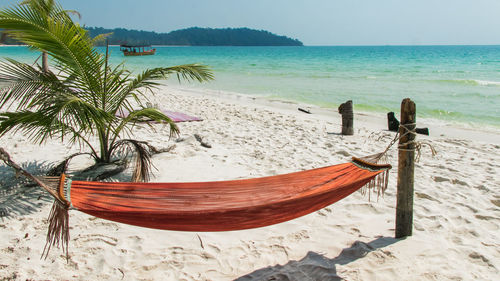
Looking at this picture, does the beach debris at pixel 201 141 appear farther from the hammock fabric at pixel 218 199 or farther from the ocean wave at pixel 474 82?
the ocean wave at pixel 474 82

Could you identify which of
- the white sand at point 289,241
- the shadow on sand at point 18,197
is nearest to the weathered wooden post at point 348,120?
the white sand at point 289,241

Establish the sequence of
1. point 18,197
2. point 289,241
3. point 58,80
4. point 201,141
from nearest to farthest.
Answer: point 289,241, point 18,197, point 58,80, point 201,141

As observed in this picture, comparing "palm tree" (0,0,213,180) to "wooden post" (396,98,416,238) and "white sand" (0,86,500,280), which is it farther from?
"wooden post" (396,98,416,238)

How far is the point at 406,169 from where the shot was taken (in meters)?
2.22

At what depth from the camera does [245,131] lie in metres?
5.46

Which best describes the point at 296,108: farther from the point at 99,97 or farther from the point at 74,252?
the point at 74,252

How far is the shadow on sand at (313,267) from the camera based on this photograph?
201 centimetres

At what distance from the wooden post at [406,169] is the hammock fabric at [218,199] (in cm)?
17

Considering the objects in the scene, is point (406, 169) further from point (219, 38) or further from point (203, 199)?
point (219, 38)

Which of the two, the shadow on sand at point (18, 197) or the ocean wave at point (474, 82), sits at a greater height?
the ocean wave at point (474, 82)

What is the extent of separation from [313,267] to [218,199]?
2.46ft

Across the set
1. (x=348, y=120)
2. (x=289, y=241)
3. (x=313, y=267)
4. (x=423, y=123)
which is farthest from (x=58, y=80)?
(x=423, y=123)

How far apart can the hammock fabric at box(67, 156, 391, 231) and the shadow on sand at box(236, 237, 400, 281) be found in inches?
16.3

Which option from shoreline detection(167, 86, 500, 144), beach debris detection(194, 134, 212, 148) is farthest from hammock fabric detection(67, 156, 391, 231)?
shoreline detection(167, 86, 500, 144)
